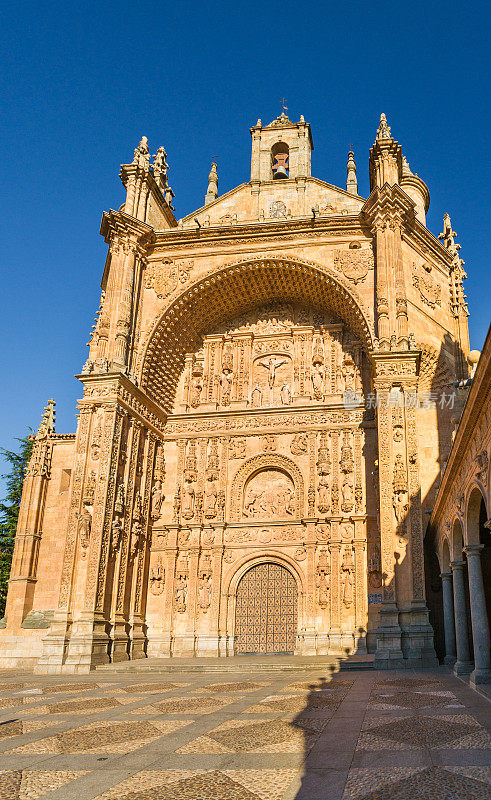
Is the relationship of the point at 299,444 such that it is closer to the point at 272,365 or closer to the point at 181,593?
the point at 272,365

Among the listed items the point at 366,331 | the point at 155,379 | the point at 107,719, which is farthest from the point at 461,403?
the point at 107,719

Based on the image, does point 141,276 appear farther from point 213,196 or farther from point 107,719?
point 107,719

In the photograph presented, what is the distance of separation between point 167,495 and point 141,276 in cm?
735

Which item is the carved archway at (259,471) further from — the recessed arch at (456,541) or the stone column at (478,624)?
the stone column at (478,624)

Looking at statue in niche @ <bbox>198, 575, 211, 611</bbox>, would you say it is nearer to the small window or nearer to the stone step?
the stone step

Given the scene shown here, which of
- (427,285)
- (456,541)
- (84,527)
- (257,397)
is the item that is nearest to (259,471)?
(257,397)

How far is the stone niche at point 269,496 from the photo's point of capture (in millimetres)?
20938

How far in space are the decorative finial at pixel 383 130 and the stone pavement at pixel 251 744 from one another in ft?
57.5

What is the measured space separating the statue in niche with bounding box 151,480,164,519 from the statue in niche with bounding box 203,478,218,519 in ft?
4.86

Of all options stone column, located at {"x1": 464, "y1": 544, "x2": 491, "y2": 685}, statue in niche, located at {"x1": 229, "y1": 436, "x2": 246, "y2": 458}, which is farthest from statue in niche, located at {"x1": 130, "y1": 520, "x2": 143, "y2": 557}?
stone column, located at {"x1": 464, "y1": 544, "x2": 491, "y2": 685}

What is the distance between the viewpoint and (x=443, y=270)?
22.9m

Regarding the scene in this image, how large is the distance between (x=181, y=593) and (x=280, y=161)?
1663 centimetres

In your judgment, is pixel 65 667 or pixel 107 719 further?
pixel 65 667

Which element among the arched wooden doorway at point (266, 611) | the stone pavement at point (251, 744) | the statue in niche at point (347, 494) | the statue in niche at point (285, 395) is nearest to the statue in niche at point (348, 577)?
the statue in niche at point (347, 494)
